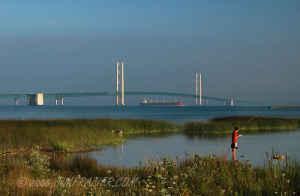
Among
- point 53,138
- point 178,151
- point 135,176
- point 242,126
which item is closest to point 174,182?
point 135,176

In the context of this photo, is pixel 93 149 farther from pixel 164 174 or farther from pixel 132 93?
pixel 132 93

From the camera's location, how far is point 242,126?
171 ft

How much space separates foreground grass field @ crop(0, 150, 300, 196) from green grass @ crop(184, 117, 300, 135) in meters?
31.9

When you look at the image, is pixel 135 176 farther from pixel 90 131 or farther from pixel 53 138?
pixel 90 131

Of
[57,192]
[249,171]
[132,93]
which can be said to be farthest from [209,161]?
[132,93]

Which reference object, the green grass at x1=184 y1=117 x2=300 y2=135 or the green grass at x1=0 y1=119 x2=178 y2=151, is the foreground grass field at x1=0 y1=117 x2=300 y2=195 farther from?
the green grass at x1=184 y1=117 x2=300 y2=135

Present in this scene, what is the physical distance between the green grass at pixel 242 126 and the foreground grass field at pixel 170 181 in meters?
31.9

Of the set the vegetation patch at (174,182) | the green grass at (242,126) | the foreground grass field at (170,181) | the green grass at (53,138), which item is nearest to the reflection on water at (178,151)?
the green grass at (53,138)

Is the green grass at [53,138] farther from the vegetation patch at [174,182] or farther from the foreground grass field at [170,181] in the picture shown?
the vegetation patch at [174,182]

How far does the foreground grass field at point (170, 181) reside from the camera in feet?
36.0

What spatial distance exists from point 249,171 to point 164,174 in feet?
6.71

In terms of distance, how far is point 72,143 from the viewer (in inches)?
1230

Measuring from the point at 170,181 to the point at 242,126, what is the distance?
40.3m

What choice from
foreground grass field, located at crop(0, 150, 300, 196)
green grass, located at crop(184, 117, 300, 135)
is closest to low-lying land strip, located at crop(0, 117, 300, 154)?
green grass, located at crop(184, 117, 300, 135)
